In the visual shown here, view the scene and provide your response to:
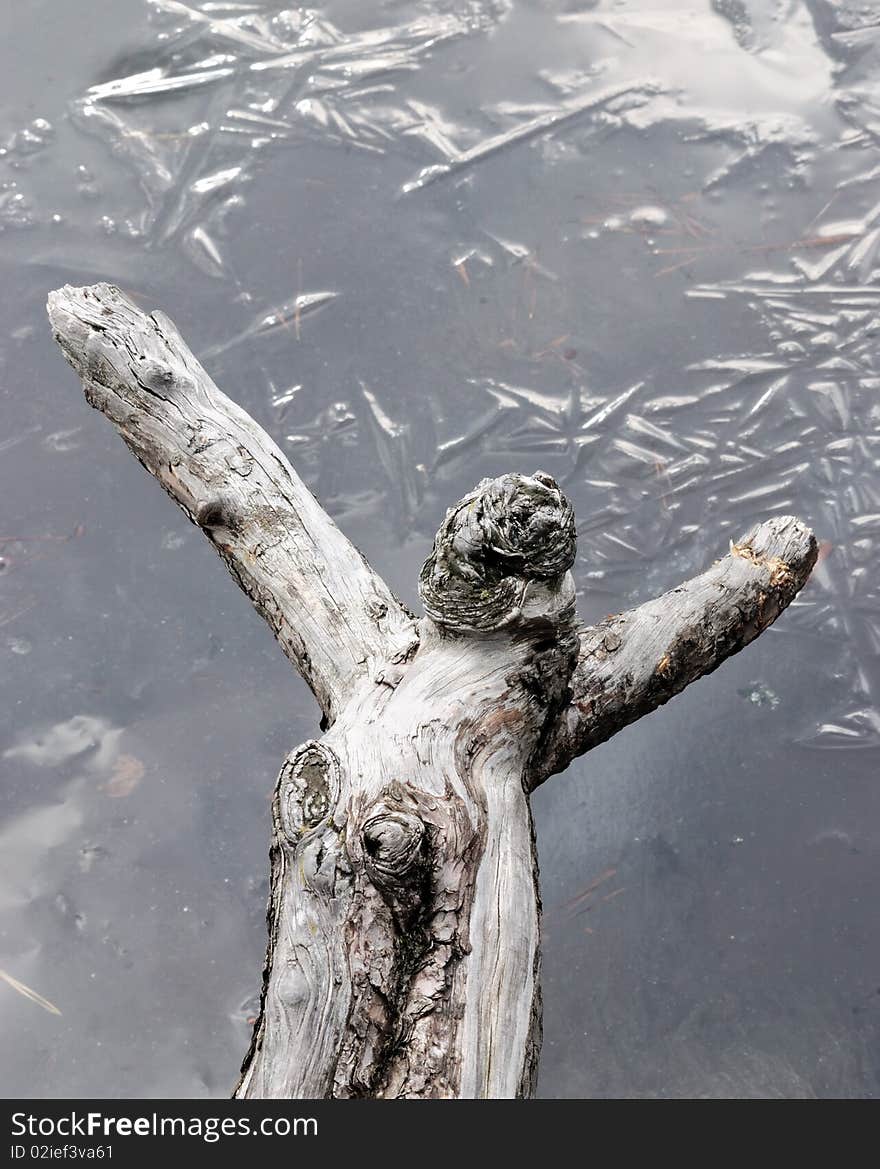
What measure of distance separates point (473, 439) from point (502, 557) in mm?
852

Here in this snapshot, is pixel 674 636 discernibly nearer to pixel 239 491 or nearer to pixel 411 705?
pixel 411 705

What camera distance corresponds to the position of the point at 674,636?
4.19 ft

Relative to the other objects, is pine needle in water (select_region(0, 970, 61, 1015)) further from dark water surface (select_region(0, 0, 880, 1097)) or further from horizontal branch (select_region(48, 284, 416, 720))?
horizontal branch (select_region(48, 284, 416, 720))

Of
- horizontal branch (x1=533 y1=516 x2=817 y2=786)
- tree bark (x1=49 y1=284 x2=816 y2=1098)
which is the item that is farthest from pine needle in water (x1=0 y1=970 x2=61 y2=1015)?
horizontal branch (x1=533 y1=516 x2=817 y2=786)

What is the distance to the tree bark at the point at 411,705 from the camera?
0.95 metres

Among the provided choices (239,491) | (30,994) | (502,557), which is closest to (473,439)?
(239,491)

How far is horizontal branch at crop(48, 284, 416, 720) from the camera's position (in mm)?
1217

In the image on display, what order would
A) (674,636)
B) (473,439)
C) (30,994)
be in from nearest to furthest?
(674,636) → (30,994) → (473,439)

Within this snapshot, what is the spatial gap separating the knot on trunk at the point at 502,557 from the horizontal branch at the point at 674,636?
0.62ft

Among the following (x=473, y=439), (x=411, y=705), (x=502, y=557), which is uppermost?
(x=502, y=557)

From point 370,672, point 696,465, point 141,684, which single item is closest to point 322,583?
point 370,672

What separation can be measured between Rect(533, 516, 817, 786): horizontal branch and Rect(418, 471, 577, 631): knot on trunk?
0.19 m

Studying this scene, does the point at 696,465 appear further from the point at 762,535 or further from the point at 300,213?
the point at 300,213

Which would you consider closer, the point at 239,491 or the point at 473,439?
the point at 239,491
